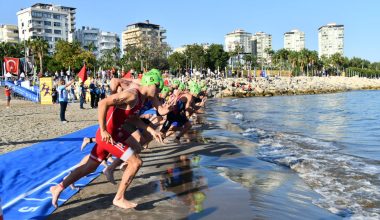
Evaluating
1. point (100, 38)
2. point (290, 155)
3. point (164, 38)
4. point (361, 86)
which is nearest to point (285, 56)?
point (361, 86)

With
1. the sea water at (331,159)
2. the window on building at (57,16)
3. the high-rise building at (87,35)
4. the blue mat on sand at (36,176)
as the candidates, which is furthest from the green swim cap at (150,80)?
the high-rise building at (87,35)

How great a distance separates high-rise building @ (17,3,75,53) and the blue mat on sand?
111 metres

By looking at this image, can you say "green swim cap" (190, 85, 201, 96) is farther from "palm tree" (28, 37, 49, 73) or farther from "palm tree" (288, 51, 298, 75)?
"palm tree" (288, 51, 298, 75)

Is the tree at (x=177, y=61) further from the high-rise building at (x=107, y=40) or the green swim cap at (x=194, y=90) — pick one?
the green swim cap at (x=194, y=90)

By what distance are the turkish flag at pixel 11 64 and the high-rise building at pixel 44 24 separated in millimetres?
84808

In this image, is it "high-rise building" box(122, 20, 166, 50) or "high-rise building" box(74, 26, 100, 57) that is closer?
"high-rise building" box(74, 26, 100, 57)

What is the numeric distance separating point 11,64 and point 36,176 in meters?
28.0

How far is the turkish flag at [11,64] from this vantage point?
3072 cm

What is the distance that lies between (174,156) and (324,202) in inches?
149

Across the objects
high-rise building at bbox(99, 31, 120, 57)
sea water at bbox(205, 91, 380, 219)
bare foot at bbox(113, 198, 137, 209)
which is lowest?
sea water at bbox(205, 91, 380, 219)

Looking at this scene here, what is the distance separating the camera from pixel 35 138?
1080cm

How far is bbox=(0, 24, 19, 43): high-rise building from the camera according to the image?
121 metres

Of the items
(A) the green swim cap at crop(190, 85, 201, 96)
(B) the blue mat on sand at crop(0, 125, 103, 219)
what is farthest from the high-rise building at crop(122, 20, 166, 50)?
(B) the blue mat on sand at crop(0, 125, 103, 219)

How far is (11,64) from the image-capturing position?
31.1 m
